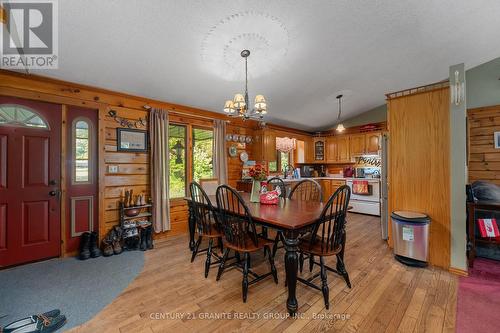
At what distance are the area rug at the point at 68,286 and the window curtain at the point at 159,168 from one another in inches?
28.6

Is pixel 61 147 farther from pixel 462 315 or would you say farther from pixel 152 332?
pixel 462 315

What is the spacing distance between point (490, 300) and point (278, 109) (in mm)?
4041

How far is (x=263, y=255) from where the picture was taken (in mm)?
2871

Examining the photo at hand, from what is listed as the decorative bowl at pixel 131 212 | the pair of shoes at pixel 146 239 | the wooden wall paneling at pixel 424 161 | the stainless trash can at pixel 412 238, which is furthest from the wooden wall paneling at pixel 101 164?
the wooden wall paneling at pixel 424 161

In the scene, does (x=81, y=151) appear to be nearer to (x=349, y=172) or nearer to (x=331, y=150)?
(x=331, y=150)

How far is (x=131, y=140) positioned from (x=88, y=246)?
165 cm

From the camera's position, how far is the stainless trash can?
96.9 inches

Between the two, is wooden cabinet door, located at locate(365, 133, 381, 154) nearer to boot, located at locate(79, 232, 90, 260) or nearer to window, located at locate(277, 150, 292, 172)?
window, located at locate(277, 150, 292, 172)

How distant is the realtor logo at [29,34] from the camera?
1886mm

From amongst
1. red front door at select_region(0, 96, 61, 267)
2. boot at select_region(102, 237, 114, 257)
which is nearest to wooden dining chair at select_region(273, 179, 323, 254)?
boot at select_region(102, 237, 114, 257)

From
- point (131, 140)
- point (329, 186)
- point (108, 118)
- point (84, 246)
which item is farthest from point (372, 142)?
point (84, 246)

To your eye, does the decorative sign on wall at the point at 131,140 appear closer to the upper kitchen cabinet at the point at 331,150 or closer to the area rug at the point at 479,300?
the area rug at the point at 479,300

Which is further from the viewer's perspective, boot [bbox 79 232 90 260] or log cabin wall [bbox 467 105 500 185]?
log cabin wall [bbox 467 105 500 185]

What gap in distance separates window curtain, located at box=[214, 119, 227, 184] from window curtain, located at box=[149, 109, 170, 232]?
1000 mm
